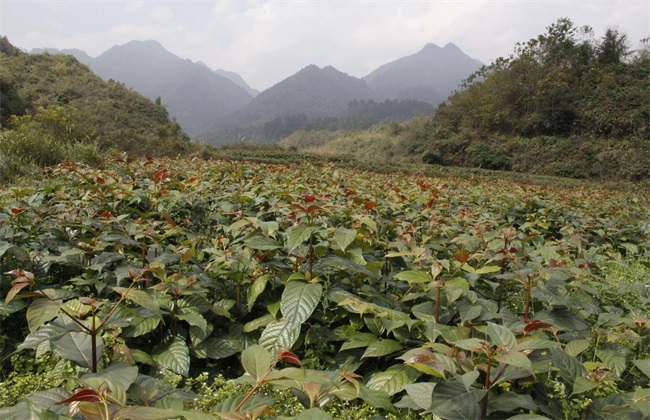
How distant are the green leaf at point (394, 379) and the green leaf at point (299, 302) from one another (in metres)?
0.29

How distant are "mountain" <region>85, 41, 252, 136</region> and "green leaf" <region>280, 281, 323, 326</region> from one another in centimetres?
12898

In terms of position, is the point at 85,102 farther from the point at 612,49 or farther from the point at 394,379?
the point at 612,49

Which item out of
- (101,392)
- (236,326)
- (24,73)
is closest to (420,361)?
(101,392)

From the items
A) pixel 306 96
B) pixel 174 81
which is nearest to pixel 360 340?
pixel 306 96

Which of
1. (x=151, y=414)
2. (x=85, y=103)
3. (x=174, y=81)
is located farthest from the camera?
(x=174, y=81)

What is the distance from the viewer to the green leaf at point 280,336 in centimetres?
122

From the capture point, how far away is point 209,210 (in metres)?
2.71

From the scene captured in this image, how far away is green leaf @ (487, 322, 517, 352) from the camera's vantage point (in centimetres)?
87

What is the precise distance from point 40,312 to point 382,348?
3.26 feet

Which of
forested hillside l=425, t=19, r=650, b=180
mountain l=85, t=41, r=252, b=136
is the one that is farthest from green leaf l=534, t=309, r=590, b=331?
mountain l=85, t=41, r=252, b=136

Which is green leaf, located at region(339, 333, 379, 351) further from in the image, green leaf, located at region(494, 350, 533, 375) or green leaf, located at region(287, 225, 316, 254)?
green leaf, located at region(494, 350, 533, 375)

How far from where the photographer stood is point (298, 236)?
1.30m

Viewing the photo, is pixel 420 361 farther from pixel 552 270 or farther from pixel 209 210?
pixel 209 210

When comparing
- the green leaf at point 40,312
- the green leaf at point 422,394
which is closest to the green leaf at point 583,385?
A: the green leaf at point 422,394
